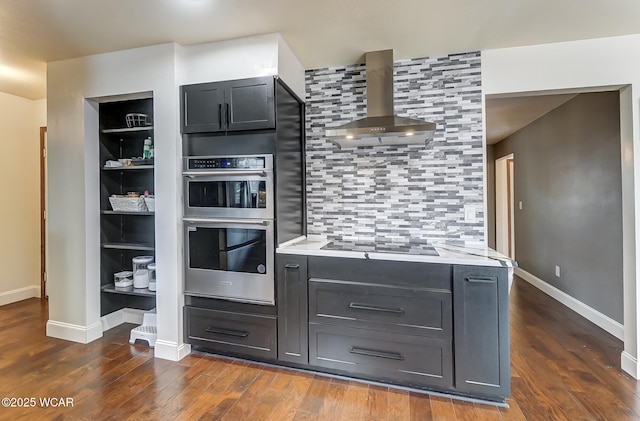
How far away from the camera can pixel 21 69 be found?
286 centimetres

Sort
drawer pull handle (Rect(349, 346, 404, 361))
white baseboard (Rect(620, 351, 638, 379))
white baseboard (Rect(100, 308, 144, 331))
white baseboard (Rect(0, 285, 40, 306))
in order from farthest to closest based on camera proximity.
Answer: white baseboard (Rect(0, 285, 40, 306)) → white baseboard (Rect(100, 308, 144, 331)) → white baseboard (Rect(620, 351, 638, 379)) → drawer pull handle (Rect(349, 346, 404, 361))

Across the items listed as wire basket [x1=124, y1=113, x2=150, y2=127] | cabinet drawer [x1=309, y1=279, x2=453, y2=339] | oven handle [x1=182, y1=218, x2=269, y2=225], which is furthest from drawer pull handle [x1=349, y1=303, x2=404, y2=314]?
wire basket [x1=124, y1=113, x2=150, y2=127]

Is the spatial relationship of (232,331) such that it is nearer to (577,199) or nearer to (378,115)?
(378,115)

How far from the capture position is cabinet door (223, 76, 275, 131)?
2227 mm

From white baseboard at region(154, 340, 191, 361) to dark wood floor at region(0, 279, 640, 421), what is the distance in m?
0.05

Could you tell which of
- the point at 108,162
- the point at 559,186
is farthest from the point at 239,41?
the point at 559,186

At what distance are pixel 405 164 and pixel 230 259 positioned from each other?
5.25 feet

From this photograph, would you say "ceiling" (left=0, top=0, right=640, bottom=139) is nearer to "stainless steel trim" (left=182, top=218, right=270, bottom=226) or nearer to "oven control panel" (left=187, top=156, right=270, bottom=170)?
"oven control panel" (left=187, top=156, right=270, bottom=170)

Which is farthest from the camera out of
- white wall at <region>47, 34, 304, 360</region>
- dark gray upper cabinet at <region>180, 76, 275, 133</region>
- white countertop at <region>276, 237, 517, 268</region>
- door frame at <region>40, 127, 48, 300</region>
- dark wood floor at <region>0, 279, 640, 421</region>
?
door frame at <region>40, 127, 48, 300</region>

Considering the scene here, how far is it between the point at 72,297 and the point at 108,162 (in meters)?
1.22

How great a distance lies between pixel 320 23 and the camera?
208 centimetres

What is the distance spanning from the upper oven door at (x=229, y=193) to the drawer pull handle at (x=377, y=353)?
3.53 feet

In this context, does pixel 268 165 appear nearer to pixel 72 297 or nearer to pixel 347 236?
pixel 347 236

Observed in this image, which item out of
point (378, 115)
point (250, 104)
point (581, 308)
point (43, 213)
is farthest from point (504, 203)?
point (43, 213)
